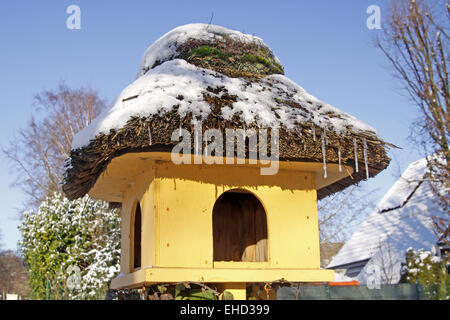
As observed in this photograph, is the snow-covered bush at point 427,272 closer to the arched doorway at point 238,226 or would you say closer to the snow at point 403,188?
the snow at point 403,188

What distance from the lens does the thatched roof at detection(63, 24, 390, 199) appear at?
12.2 ft

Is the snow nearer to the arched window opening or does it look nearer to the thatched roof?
the thatched roof

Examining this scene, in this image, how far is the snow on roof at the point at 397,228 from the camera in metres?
11.6

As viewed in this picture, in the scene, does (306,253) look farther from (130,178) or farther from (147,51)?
(147,51)

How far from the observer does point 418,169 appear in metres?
14.4

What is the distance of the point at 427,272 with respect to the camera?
33.1 ft

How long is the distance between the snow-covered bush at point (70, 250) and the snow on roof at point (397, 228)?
629cm

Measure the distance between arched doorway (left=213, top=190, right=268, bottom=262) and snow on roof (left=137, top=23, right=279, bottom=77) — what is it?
1.56 m

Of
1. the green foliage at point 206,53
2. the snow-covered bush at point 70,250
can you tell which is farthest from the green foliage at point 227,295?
the snow-covered bush at point 70,250

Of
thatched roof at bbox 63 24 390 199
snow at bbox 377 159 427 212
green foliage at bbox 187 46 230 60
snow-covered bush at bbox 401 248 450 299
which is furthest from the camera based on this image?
snow at bbox 377 159 427 212

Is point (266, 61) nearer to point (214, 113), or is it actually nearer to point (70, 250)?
point (214, 113)

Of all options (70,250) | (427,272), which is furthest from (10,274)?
(427,272)

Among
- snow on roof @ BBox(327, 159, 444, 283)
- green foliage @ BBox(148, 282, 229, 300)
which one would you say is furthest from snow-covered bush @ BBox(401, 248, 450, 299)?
green foliage @ BBox(148, 282, 229, 300)
